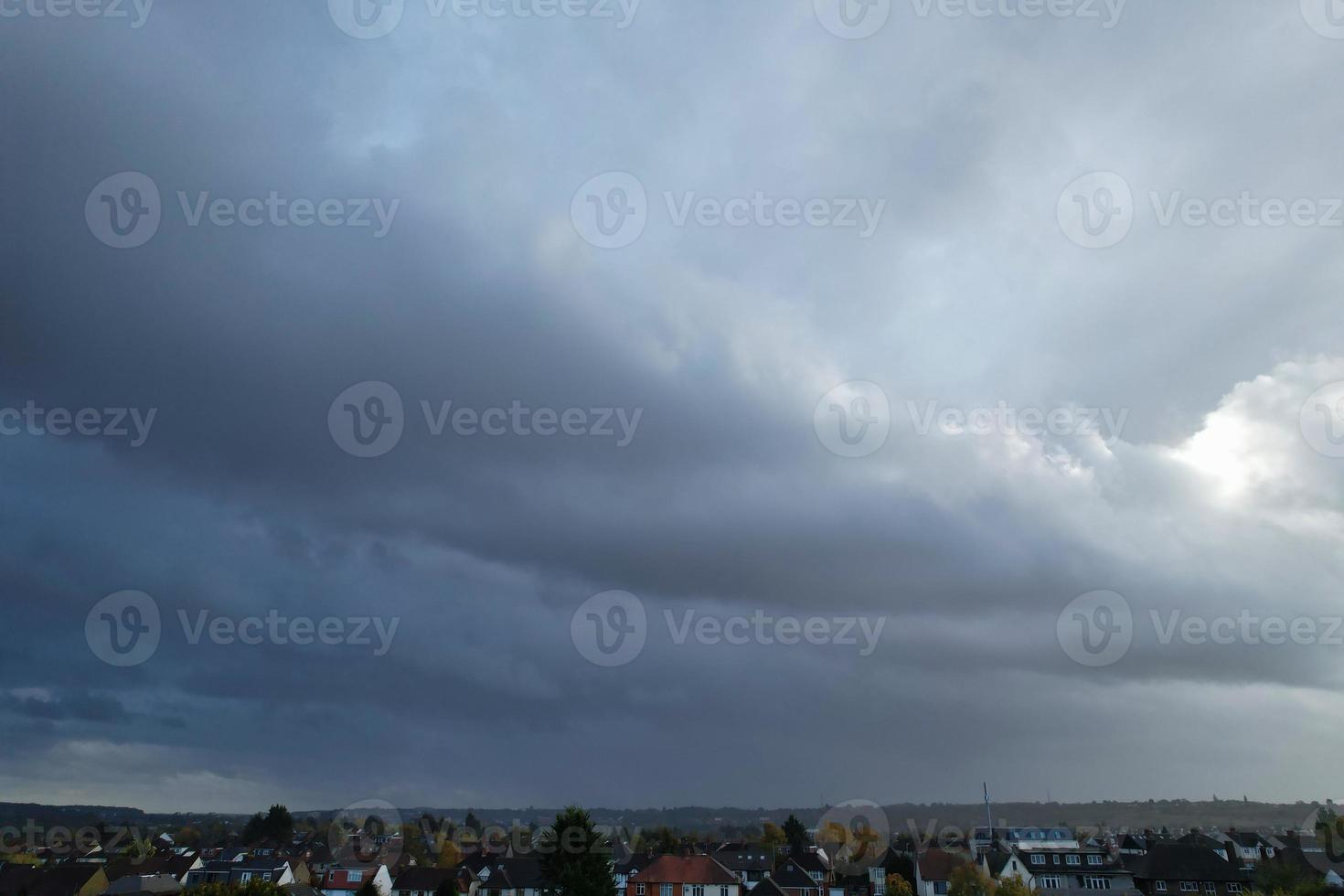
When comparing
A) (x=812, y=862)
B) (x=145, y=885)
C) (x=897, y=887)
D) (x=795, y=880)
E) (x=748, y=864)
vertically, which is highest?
(x=145, y=885)

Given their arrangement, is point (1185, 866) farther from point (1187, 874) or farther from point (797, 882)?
point (797, 882)

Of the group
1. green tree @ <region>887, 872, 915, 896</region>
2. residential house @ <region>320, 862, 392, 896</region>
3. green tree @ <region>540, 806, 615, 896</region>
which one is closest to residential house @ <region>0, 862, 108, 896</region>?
residential house @ <region>320, 862, 392, 896</region>

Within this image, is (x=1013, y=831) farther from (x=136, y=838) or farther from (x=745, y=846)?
(x=136, y=838)

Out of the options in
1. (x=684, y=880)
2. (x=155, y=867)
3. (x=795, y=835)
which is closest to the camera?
(x=684, y=880)

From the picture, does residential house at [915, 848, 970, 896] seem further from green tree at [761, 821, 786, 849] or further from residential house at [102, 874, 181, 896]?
residential house at [102, 874, 181, 896]

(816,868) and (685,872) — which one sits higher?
(685,872)

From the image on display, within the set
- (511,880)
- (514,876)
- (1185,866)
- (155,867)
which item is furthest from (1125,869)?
(155,867)

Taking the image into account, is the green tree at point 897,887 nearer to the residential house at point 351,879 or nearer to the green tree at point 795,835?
the green tree at point 795,835
